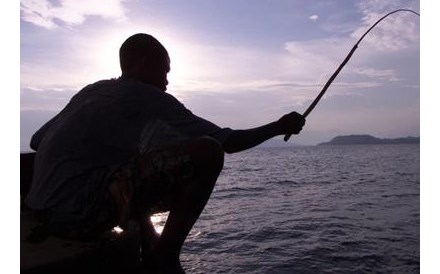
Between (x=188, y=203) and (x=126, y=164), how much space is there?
0.49 m

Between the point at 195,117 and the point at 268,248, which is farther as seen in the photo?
the point at 268,248

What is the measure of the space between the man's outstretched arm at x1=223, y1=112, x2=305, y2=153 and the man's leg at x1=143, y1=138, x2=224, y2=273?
0.38 meters

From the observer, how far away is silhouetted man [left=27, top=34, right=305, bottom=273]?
8.54 ft

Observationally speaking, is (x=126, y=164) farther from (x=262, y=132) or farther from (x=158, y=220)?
(x=158, y=220)

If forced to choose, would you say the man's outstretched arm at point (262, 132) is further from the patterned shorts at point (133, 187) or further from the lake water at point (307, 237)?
the lake water at point (307, 237)

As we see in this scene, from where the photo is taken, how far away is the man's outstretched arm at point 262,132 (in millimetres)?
3053

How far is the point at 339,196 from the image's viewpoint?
2281cm

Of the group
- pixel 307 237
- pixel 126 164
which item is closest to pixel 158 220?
pixel 307 237

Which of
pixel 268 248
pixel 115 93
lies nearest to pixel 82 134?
pixel 115 93

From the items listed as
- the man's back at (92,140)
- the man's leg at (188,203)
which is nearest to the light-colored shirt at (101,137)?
the man's back at (92,140)

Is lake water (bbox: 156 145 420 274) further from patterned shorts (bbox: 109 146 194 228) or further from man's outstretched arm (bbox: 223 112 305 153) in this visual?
patterned shorts (bbox: 109 146 194 228)

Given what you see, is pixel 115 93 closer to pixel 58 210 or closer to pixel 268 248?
pixel 58 210

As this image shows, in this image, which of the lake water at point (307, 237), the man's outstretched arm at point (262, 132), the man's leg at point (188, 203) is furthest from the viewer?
the lake water at point (307, 237)
